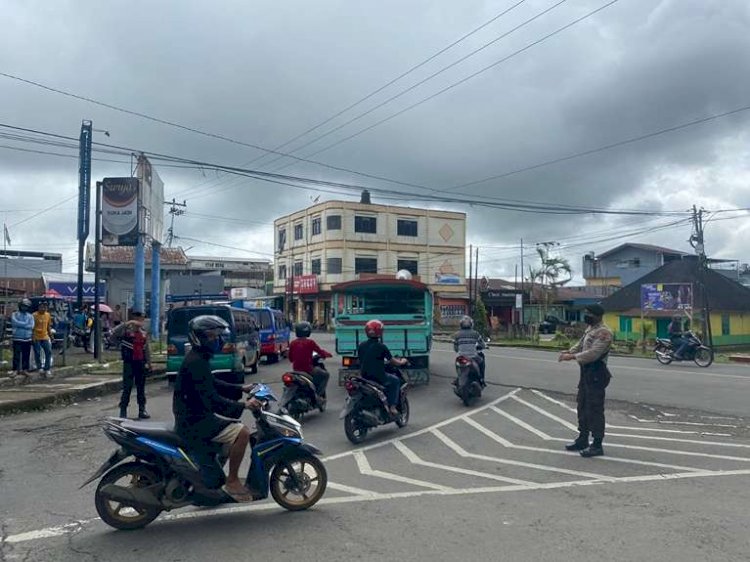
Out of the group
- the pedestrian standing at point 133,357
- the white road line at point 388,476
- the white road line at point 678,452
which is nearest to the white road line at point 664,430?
the white road line at point 678,452

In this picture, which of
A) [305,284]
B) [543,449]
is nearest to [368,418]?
[543,449]

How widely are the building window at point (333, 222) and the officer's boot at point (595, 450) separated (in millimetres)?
48067

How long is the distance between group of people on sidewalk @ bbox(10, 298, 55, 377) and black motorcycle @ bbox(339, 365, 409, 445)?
26.6 feet

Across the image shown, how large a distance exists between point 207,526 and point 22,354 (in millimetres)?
10858

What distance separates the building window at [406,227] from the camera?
58731 mm

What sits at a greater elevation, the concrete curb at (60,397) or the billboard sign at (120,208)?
the billboard sign at (120,208)

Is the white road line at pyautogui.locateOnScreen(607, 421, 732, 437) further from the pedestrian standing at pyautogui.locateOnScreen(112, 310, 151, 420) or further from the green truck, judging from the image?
the pedestrian standing at pyautogui.locateOnScreen(112, 310, 151, 420)

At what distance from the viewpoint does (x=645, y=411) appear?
12.5m

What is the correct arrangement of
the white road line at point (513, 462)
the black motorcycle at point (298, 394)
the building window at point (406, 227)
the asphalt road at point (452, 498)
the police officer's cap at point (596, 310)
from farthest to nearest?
the building window at point (406, 227)
the black motorcycle at point (298, 394)
the police officer's cap at point (596, 310)
the white road line at point (513, 462)
the asphalt road at point (452, 498)

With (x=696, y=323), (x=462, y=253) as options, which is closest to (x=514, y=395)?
(x=696, y=323)

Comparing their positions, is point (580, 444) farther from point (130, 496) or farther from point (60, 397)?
point (60, 397)

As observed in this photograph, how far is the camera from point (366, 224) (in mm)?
57125

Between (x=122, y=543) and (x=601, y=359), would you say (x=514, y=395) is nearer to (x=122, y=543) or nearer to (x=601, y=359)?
(x=601, y=359)

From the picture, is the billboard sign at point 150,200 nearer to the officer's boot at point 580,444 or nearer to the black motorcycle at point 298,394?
the black motorcycle at point 298,394
